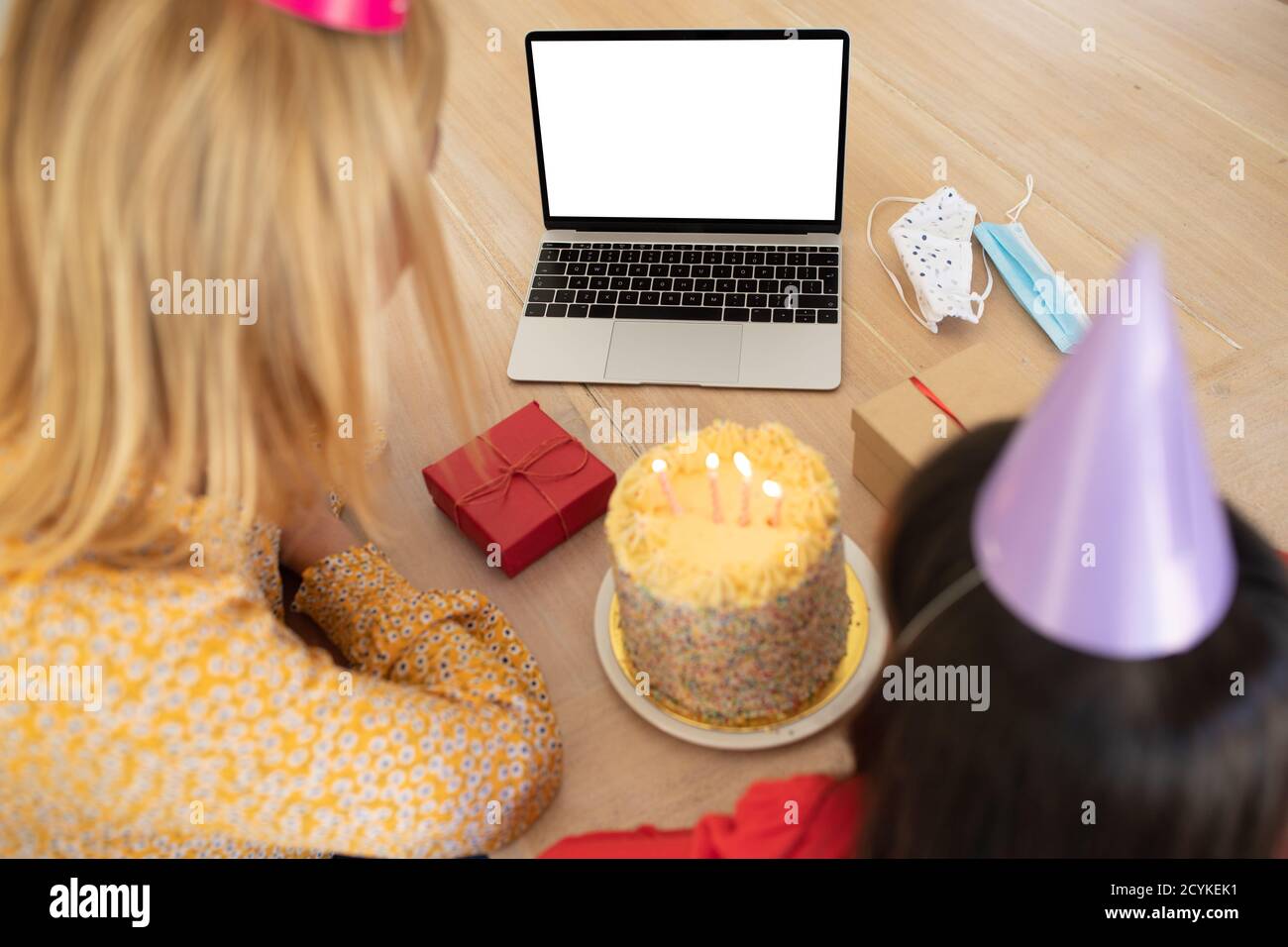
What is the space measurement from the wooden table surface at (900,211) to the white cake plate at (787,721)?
0.02 metres

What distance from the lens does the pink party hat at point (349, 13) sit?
58 centimetres

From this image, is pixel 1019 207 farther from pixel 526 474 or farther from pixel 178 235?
pixel 178 235

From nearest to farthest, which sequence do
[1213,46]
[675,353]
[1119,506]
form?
1. [1119,506]
2. [675,353]
3. [1213,46]

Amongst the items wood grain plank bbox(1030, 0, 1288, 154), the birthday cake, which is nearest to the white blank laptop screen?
the birthday cake

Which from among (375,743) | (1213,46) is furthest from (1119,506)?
(1213,46)

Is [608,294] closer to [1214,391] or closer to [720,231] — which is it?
[720,231]

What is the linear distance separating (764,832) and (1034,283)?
0.65 meters

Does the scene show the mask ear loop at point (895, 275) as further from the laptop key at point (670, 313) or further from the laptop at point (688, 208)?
the laptop key at point (670, 313)

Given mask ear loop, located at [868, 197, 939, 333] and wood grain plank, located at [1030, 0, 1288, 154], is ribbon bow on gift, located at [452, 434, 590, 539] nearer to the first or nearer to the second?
mask ear loop, located at [868, 197, 939, 333]

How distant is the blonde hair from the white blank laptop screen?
1.51 ft

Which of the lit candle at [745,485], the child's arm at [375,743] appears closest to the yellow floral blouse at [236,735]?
the child's arm at [375,743]

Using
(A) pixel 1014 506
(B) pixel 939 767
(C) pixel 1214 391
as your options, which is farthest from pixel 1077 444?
(C) pixel 1214 391

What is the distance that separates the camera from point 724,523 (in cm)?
75

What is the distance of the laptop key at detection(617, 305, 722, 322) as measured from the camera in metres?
1.11
